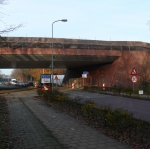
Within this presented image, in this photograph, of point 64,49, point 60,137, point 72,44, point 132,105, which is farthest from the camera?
point 72,44

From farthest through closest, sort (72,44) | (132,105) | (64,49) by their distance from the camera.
A: (72,44)
(64,49)
(132,105)

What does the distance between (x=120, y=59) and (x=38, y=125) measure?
31789 millimetres

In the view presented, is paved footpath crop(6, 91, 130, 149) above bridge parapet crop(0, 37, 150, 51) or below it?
below

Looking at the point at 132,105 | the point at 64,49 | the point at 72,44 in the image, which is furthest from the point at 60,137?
the point at 72,44

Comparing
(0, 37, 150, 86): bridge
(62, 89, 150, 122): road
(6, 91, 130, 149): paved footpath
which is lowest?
(62, 89, 150, 122): road

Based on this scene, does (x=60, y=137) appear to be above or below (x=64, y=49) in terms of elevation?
below

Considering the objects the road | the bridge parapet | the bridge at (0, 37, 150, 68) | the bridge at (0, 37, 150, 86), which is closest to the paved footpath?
the road

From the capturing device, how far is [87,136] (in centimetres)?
696

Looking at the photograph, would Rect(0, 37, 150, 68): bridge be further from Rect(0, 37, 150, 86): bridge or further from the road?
the road

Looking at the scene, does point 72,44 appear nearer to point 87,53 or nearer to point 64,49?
point 64,49

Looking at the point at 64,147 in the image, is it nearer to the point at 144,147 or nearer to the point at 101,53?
the point at 144,147

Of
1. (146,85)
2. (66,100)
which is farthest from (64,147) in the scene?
(146,85)

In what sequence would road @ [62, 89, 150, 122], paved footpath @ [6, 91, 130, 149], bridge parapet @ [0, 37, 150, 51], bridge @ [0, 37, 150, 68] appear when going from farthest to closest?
bridge parapet @ [0, 37, 150, 51]
bridge @ [0, 37, 150, 68]
road @ [62, 89, 150, 122]
paved footpath @ [6, 91, 130, 149]

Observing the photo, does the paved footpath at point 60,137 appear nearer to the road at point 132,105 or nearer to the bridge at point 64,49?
the road at point 132,105
